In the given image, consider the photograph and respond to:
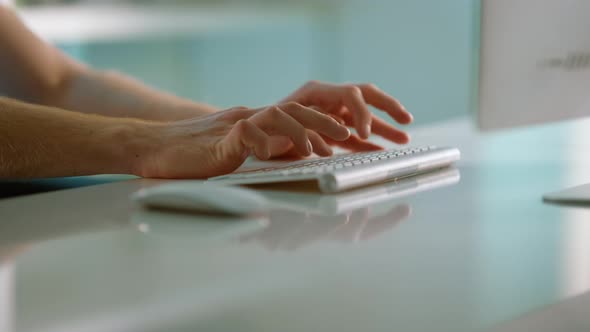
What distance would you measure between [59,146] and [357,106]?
42 centimetres

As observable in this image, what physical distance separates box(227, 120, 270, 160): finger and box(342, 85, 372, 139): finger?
264 mm


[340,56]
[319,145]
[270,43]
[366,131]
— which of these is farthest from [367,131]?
[340,56]

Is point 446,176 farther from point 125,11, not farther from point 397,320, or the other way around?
point 125,11

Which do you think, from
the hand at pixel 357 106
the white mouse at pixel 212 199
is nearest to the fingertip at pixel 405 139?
the hand at pixel 357 106

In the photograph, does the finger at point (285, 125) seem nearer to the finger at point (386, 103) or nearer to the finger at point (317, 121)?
the finger at point (317, 121)

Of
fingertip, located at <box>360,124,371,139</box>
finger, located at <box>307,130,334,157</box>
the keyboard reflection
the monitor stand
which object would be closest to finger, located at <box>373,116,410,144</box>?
fingertip, located at <box>360,124,371,139</box>

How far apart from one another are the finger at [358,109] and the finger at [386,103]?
0.04 metres

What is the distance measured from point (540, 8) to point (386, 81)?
18.2ft

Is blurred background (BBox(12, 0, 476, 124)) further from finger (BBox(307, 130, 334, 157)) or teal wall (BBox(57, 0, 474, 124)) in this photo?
finger (BBox(307, 130, 334, 157))

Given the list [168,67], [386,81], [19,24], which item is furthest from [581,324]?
[386,81]

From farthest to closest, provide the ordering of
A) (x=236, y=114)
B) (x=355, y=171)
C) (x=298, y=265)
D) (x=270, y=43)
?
(x=270, y=43) → (x=236, y=114) → (x=355, y=171) → (x=298, y=265)

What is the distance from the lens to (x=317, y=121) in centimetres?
89

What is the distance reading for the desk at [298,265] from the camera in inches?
14.7

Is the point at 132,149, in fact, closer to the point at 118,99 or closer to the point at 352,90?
the point at 352,90
